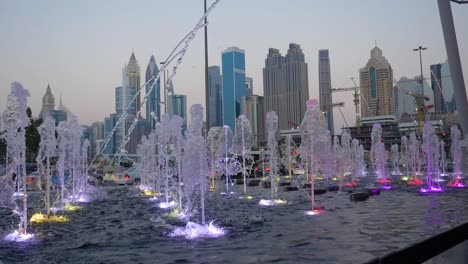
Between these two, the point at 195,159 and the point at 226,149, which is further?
the point at 226,149

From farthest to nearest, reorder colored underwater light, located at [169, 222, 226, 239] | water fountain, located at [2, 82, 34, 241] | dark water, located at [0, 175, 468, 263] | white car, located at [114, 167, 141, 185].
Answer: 1. white car, located at [114, 167, 141, 185]
2. water fountain, located at [2, 82, 34, 241]
3. colored underwater light, located at [169, 222, 226, 239]
4. dark water, located at [0, 175, 468, 263]

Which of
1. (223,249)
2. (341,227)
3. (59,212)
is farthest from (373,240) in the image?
(59,212)

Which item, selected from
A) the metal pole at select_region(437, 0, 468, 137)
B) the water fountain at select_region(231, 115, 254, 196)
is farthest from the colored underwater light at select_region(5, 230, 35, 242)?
the water fountain at select_region(231, 115, 254, 196)

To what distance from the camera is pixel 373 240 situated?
916 cm

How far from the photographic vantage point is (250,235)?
1027 cm

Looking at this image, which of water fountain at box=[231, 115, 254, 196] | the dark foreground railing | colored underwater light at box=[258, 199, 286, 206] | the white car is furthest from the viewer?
the white car

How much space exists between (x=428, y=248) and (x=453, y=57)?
9.48 meters

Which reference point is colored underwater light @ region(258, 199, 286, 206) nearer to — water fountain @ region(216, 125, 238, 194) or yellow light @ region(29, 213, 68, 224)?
yellow light @ region(29, 213, 68, 224)

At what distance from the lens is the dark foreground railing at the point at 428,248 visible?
5.72 metres

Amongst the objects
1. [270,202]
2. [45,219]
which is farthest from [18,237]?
[270,202]

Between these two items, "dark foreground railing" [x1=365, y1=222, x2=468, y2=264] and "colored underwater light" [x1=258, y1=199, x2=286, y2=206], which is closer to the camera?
"dark foreground railing" [x1=365, y1=222, x2=468, y2=264]

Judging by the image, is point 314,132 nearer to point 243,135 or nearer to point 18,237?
point 18,237

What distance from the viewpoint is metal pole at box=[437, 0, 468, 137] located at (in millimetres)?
14219

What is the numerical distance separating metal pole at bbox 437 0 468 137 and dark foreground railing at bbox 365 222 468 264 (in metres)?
7.55
